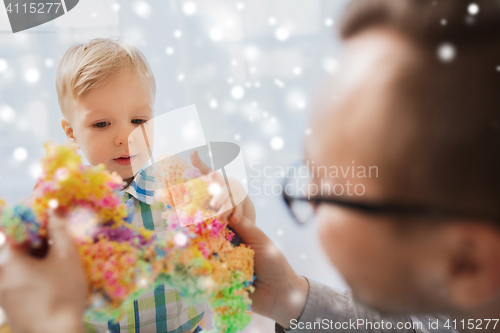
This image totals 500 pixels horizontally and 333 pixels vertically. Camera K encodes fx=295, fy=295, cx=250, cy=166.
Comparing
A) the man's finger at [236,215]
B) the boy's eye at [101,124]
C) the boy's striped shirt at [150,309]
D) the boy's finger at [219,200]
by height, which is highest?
the boy's eye at [101,124]

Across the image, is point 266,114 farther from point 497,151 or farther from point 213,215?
point 497,151

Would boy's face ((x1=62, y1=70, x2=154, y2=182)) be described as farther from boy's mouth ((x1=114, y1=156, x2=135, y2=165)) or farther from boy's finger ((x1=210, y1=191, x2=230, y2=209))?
boy's finger ((x1=210, y1=191, x2=230, y2=209))

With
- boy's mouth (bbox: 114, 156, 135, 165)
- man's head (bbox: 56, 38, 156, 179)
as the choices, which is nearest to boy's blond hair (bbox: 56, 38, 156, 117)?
man's head (bbox: 56, 38, 156, 179)

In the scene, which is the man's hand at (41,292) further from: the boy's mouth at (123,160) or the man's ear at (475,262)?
the man's ear at (475,262)

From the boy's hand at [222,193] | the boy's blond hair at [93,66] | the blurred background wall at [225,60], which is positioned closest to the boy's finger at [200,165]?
the boy's hand at [222,193]

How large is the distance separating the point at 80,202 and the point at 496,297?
1.50 feet

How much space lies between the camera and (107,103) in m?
0.46

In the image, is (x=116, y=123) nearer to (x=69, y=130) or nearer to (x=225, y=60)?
(x=69, y=130)

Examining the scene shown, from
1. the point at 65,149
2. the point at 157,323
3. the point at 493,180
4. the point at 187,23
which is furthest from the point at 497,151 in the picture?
the point at 187,23

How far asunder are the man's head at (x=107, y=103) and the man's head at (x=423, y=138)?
0.31m

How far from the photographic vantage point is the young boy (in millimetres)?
472

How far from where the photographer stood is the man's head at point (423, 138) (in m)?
0.26

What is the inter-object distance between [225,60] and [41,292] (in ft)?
2.74

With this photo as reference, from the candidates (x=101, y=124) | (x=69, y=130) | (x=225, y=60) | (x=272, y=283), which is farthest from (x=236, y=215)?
(x=225, y=60)
